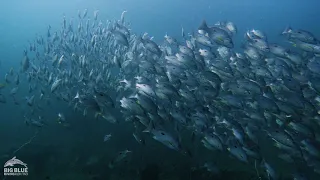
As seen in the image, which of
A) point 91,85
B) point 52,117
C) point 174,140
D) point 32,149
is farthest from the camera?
point 52,117

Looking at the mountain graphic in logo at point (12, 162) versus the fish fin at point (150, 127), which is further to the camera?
the mountain graphic in logo at point (12, 162)

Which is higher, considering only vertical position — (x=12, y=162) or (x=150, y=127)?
(x=150, y=127)

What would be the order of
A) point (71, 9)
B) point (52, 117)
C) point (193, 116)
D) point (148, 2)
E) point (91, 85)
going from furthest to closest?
point (71, 9) < point (148, 2) < point (52, 117) < point (91, 85) < point (193, 116)

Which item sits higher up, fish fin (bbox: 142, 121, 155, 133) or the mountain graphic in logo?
fish fin (bbox: 142, 121, 155, 133)

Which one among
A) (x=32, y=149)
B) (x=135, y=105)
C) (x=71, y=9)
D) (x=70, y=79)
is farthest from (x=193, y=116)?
(x=71, y=9)

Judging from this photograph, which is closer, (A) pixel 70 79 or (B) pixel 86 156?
(B) pixel 86 156

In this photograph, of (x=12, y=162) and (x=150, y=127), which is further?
(x=12, y=162)

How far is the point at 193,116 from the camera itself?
679 centimetres

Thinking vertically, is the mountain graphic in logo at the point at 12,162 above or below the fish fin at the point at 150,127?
below

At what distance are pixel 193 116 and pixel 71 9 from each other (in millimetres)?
44886

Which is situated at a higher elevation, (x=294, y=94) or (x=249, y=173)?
(x=294, y=94)

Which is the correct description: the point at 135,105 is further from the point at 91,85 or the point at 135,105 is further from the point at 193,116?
the point at 91,85

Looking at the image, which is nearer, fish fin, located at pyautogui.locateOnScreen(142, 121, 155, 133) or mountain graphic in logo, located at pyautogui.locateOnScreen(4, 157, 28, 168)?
fish fin, located at pyautogui.locateOnScreen(142, 121, 155, 133)

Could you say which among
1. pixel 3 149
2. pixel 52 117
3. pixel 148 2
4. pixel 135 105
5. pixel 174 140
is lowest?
pixel 3 149
